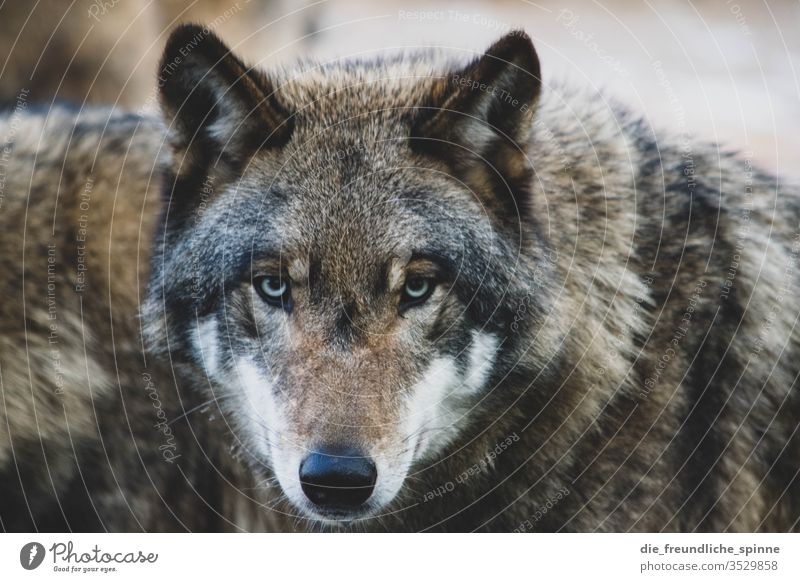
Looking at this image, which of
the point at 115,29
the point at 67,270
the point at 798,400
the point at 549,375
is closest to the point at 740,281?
the point at 798,400

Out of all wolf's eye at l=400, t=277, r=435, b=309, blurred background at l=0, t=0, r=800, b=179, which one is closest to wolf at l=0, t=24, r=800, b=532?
wolf's eye at l=400, t=277, r=435, b=309

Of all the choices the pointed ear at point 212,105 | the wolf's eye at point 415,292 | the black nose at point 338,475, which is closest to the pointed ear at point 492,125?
the wolf's eye at point 415,292

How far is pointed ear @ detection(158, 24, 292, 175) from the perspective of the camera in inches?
82.0

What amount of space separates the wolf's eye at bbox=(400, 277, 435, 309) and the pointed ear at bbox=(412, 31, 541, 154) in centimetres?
36

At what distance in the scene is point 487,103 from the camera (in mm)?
2055

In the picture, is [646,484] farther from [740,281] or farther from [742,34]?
[742,34]

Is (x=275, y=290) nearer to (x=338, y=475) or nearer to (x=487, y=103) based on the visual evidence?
(x=338, y=475)

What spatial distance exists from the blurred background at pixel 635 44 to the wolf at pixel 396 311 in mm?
126

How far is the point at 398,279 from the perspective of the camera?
79.7 inches

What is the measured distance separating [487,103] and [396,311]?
0.60 metres

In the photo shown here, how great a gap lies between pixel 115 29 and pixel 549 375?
2.25 metres

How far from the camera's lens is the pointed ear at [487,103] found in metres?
1.99
